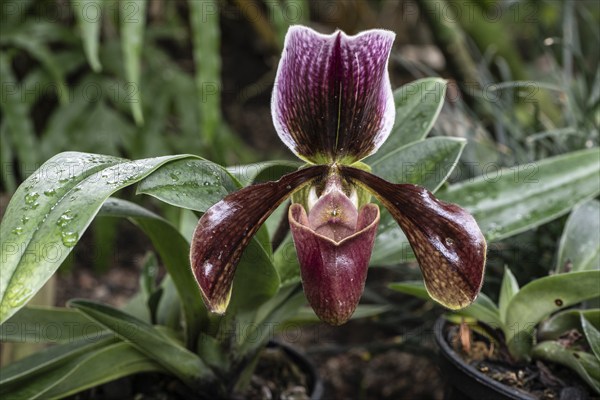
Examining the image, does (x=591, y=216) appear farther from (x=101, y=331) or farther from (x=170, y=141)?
(x=170, y=141)

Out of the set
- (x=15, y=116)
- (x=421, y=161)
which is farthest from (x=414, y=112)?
(x=15, y=116)

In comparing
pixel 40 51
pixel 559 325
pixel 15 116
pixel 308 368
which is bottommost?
pixel 308 368

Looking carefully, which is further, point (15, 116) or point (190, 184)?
point (15, 116)

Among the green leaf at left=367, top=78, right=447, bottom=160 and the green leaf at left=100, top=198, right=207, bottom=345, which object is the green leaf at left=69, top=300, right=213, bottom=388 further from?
the green leaf at left=367, top=78, right=447, bottom=160

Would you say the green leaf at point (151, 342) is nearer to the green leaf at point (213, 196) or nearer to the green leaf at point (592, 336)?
the green leaf at point (213, 196)

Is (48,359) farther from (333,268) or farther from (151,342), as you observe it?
(333,268)

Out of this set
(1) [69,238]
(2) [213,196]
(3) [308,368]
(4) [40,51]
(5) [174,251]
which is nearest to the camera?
(1) [69,238]

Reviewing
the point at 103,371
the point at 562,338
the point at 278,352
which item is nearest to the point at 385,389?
the point at 278,352

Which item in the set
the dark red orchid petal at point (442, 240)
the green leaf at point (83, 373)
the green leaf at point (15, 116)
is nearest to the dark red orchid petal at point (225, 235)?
the dark red orchid petal at point (442, 240)
